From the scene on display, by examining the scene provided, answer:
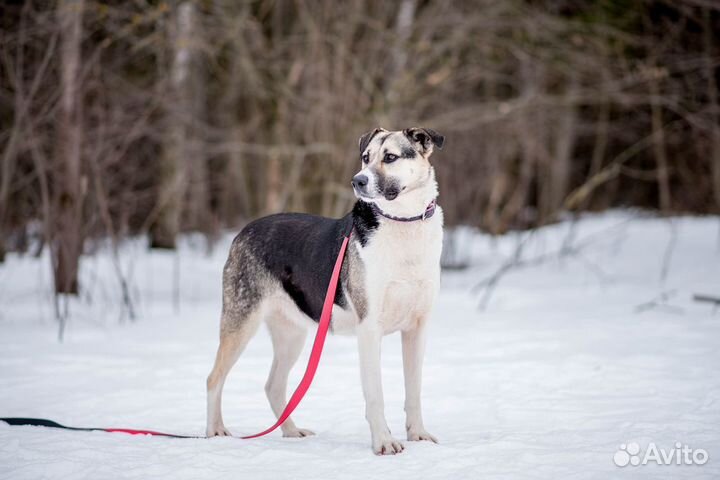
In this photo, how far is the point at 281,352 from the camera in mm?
4875

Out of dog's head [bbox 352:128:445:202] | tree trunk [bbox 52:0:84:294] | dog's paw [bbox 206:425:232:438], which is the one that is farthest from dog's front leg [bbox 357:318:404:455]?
tree trunk [bbox 52:0:84:294]

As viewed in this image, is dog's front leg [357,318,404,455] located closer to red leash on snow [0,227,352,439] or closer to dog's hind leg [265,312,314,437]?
red leash on snow [0,227,352,439]

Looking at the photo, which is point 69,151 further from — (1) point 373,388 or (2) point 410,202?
(1) point 373,388

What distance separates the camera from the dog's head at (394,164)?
4082 millimetres

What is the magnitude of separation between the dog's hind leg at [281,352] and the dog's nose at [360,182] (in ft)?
4.18

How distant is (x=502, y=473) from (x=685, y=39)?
435 inches

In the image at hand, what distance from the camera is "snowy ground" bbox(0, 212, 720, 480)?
386cm

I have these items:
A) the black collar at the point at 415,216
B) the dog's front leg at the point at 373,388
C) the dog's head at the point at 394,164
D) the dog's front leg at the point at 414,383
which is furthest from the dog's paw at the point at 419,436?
the dog's head at the point at 394,164

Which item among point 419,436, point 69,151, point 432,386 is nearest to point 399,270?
point 419,436

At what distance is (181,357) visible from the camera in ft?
23.4

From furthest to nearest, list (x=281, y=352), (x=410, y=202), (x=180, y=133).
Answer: (x=180, y=133) < (x=281, y=352) < (x=410, y=202)

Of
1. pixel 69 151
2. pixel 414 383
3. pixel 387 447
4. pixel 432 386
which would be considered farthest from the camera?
pixel 69 151

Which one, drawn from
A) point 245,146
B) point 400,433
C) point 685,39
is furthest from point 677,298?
point 245,146

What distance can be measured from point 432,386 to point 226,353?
205 cm
